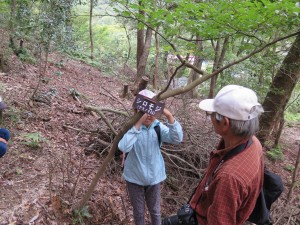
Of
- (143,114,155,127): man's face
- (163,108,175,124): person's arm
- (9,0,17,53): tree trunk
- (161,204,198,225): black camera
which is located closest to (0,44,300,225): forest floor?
(9,0,17,53): tree trunk

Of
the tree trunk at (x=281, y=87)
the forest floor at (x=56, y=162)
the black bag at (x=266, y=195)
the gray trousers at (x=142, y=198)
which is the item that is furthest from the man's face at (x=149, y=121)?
the tree trunk at (x=281, y=87)

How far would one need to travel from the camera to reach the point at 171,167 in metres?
4.95

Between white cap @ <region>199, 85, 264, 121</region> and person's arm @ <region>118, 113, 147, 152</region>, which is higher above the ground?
white cap @ <region>199, 85, 264, 121</region>

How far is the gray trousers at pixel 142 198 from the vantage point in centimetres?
303

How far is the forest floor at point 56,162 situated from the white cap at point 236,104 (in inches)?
84.7

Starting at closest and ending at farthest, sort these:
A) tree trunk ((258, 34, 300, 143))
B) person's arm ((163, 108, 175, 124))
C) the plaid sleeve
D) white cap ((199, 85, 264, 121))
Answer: the plaid sleeve < white cap ((199, 85, 264, 121)) < person's arm ((163, 108, 175, 124)) < tree trunk ((258, 34, 300, 143))

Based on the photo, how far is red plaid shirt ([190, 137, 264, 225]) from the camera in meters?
1.49

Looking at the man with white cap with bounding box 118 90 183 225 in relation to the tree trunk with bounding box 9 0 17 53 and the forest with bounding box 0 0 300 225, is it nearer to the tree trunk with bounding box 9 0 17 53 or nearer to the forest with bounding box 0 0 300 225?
the forest with bounding box 0 0 300 225

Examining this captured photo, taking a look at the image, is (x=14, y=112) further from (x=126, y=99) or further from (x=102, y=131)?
(x=126, y=99)

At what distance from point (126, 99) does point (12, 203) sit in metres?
6.03

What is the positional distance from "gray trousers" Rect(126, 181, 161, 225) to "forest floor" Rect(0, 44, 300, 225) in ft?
2.04

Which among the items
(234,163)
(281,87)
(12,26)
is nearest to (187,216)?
(234,163)

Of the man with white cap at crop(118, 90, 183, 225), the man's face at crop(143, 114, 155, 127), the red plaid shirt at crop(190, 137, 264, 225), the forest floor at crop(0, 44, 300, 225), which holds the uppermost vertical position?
the red plaid shirt at crop(190, 137, 264, 225)

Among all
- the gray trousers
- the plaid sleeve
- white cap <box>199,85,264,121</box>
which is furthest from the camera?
the gray trousers
